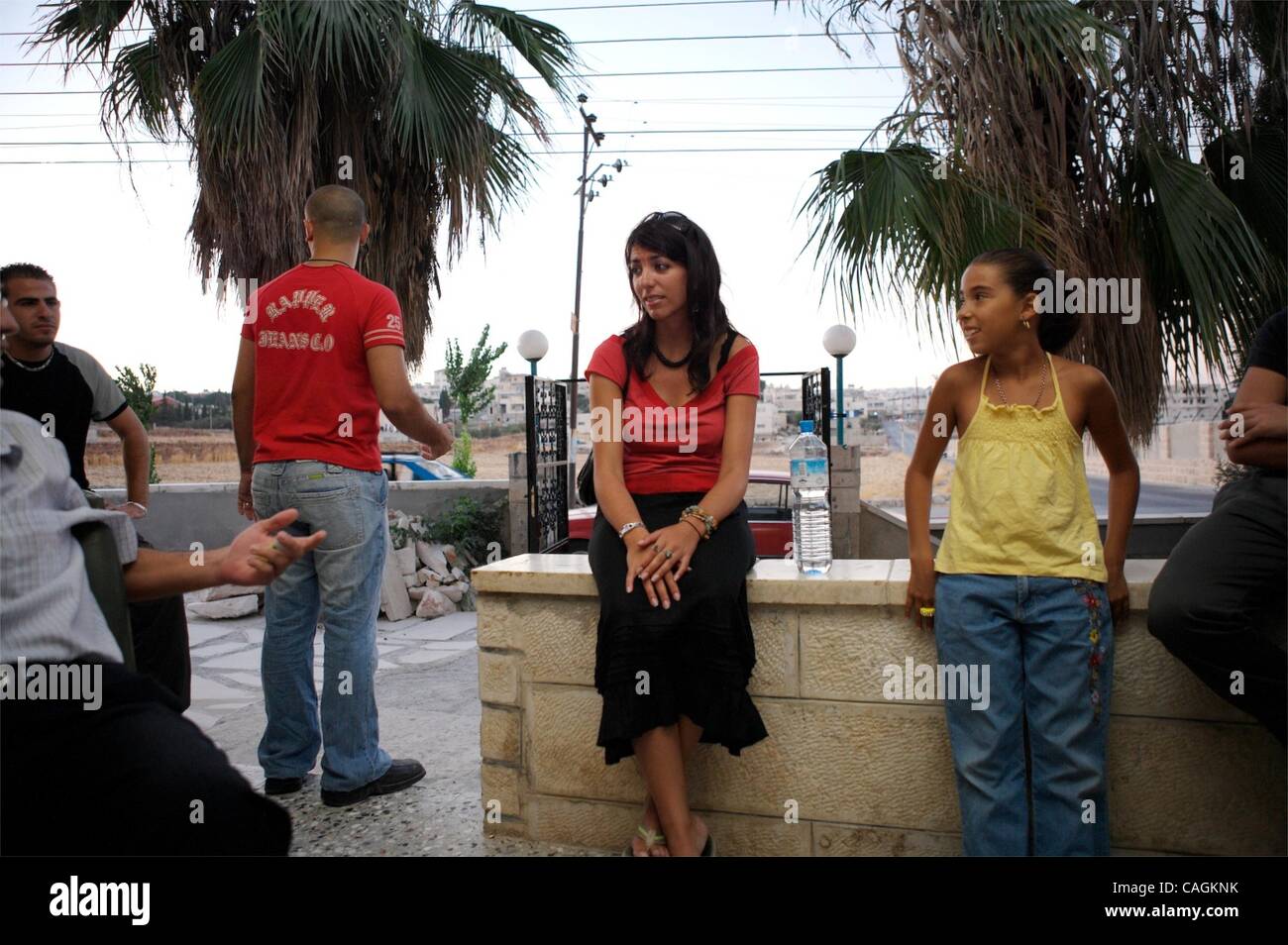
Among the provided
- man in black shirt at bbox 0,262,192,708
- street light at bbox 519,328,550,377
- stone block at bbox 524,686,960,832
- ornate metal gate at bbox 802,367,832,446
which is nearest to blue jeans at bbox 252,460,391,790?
man in black shirt at bbox 0,262,192,708

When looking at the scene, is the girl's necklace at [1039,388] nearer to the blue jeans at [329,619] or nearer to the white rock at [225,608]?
the blue jeans at [329,619]

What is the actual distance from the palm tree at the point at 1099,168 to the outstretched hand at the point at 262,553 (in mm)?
3162

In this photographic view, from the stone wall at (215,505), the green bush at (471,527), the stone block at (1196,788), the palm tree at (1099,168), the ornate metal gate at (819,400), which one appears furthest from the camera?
the stone wall at (215,505)

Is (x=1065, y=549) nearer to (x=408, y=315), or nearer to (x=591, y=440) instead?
(x=591, y=440)

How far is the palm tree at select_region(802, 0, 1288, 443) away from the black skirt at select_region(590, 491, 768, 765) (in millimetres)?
2424

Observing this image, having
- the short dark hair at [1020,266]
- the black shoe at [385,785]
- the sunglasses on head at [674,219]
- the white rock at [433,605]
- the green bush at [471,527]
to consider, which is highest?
the sunglasses on head at [674,219]

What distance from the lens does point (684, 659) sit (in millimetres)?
2014

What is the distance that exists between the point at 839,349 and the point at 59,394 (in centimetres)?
730

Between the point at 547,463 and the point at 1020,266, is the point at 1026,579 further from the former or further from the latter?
the point at 547,463

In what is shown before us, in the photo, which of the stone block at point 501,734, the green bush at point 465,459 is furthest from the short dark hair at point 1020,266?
the green bush at point 465,459

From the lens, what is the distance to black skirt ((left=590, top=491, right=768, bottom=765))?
1.98 meters

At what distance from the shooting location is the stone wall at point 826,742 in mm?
1949

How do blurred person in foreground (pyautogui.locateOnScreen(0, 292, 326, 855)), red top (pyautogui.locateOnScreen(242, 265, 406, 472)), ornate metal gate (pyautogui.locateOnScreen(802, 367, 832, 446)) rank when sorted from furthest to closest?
1. ornate metal gate (pyautogui.locateOnScreen(802, 367, 832, 446))
2. red top (pyautogui.locateOnScreen(242, 265, 406, 472))
3. blurred person in foreground (pyautogui.locateOnScreen(0, 292, 326, 855))

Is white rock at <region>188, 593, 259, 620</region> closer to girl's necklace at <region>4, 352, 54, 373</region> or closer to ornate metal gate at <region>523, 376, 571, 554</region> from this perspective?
ornate metal gate at <region>523, 376, 571, 554</region>
